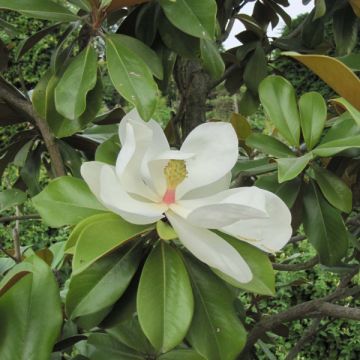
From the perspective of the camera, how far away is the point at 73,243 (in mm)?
686

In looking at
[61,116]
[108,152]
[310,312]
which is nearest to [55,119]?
[61,116]

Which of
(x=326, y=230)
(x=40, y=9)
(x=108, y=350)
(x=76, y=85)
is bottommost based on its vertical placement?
(x=108, y=350)

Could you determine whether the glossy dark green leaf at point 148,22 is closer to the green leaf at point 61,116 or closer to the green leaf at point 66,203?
the green leaf at point 61,116

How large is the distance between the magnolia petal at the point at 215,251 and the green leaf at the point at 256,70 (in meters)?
0.88

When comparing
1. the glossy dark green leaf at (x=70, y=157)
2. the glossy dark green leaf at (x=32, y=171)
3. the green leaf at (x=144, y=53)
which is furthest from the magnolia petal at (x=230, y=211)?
the glossy dark green leaf at (x=32, y=171)

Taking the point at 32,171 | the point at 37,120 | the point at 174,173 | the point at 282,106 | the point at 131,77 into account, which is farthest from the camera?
the point at 32,171

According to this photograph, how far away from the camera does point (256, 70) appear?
146 cm

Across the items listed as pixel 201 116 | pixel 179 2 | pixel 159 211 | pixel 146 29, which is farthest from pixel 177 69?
pixel 159 211

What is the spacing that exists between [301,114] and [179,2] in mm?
275

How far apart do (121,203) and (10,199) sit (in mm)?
542

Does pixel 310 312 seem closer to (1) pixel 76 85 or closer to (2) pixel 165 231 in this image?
(2) pixel 165 231

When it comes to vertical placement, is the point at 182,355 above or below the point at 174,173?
below

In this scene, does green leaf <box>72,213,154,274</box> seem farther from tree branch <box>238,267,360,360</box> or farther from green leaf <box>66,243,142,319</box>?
tree branch <box>238,267,360,360</box>

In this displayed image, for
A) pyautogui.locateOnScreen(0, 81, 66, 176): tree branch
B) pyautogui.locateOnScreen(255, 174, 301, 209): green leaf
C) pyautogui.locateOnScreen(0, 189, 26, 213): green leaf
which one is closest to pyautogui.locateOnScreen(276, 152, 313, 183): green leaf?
pyautogui.locateOnScreen(255, 174, 301, 209): green leaf
